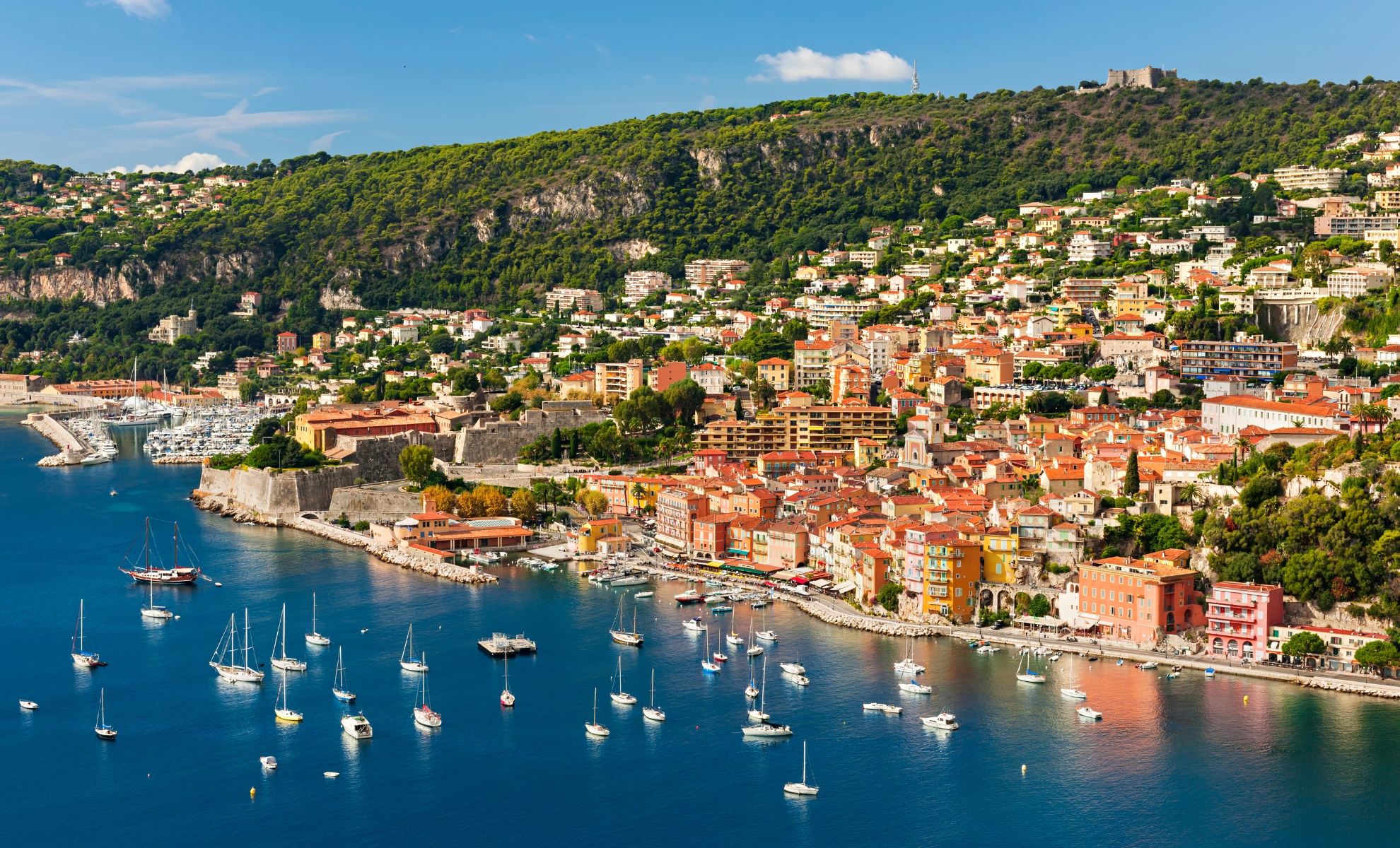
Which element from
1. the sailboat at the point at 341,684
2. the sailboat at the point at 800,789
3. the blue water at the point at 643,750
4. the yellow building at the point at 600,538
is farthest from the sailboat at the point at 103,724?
the yellow building at the point at 600,538

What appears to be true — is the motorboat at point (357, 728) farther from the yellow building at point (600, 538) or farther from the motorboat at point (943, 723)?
the yellow building at point (600, 538)

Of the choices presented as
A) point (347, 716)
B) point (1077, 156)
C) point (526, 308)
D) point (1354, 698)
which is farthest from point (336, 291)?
point (1354, 698)

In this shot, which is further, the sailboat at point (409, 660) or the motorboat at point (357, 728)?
the sailboat at point (409, 660)

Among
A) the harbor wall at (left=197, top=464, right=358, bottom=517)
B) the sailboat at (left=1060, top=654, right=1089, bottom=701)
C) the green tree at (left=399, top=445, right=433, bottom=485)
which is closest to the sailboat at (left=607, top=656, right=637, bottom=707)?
the sailboat at (left=1060, top=654, right=1089, bottom=701)

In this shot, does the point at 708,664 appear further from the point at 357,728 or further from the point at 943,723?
the point at 357,728

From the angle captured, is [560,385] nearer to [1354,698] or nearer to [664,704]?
[664,704]

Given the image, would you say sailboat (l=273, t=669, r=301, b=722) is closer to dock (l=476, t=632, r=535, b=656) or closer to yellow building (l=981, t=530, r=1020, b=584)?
dock (l=476, t=632, r=535, b=656)
